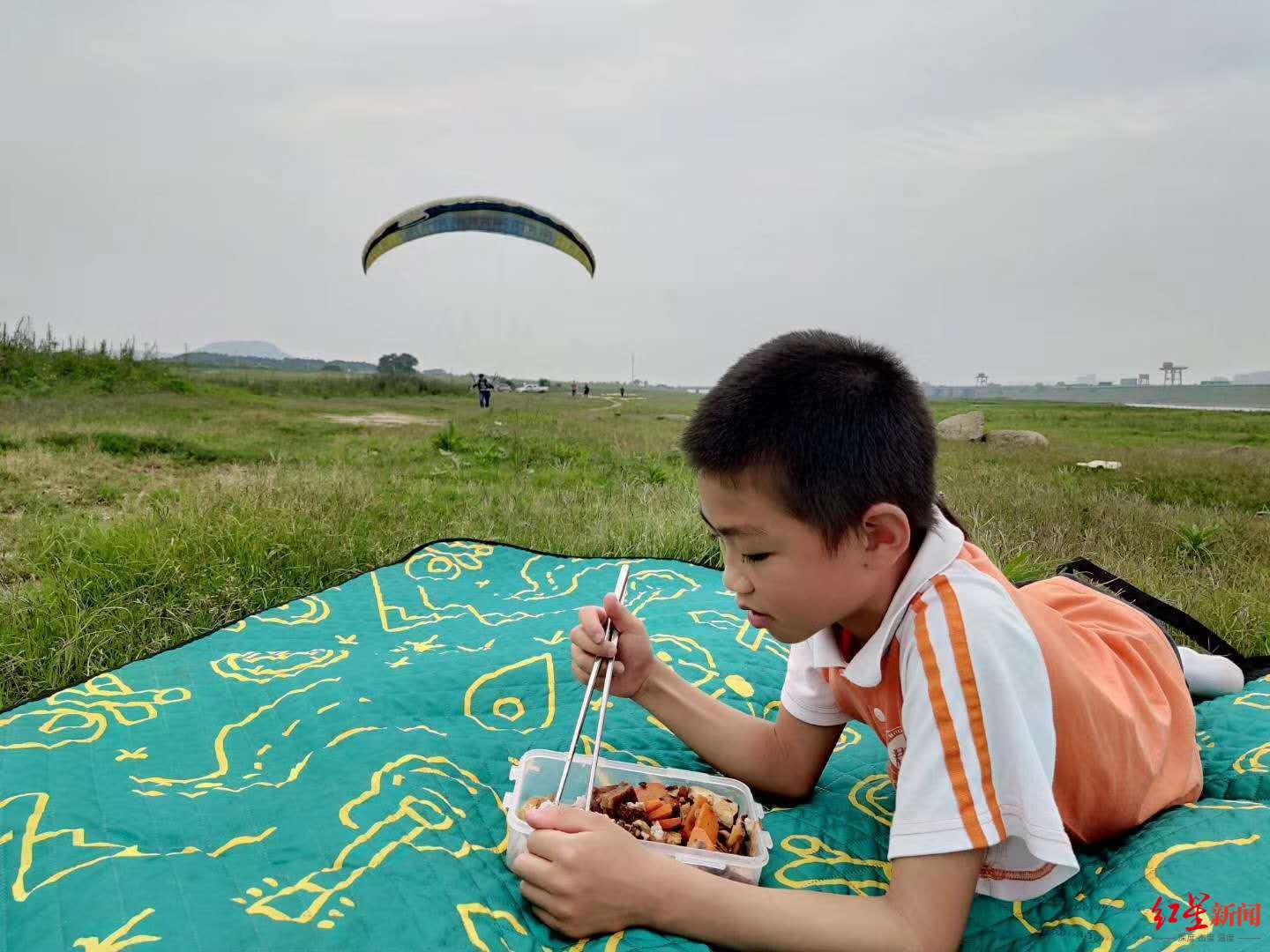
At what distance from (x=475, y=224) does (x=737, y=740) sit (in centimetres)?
976

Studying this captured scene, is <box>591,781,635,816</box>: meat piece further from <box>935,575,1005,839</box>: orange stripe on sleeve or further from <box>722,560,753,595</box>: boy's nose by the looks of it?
<box>935,575,1005,839</box>: orange stripe on sleeve

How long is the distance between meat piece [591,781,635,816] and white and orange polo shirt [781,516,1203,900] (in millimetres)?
407

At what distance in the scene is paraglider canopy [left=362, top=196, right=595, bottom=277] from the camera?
30.3ft

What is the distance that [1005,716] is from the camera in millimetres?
1027

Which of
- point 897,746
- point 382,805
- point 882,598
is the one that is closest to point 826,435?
point 882,598

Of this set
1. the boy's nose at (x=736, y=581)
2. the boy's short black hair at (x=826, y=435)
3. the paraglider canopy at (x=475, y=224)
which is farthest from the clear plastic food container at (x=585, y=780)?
the paraglider canopy at (x=475, y=224)

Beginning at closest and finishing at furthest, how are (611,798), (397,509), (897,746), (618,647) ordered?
Answer: (897,746)
(611,798)
(618,647)
(397,509)

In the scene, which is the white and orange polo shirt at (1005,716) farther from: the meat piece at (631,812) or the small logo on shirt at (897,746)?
the meat piece at (631,812)

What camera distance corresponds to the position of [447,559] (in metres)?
3.19

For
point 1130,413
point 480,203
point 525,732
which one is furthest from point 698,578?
point 480,203

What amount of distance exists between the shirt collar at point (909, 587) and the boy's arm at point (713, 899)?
0.88ft

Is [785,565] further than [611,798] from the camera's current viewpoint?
No

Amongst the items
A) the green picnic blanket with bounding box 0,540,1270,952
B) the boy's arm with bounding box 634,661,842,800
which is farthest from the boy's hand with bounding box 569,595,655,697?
the green picnic blanket with bounding box 0,540,1270,952

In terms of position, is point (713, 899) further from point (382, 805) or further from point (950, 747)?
point (382, 805)
